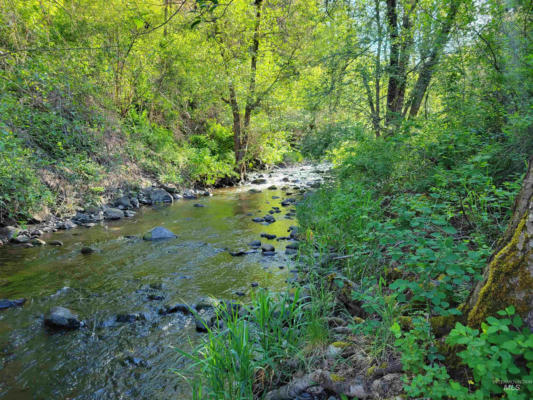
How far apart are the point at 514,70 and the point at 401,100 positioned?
481 centimetres

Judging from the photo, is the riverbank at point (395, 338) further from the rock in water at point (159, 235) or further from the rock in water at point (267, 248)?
the rock in water at point (159, 235)

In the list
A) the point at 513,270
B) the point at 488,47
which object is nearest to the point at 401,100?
the point at 488,47

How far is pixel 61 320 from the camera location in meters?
3.85

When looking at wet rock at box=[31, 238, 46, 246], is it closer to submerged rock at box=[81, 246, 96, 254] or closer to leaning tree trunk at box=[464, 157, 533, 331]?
submerged rock at box=[81, 246, 96, 254]

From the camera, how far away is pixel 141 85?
1338 centimetres

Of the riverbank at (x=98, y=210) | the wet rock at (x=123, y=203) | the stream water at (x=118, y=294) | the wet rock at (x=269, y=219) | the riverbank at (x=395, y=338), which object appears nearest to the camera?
the riverbank at (x=395, y=338)

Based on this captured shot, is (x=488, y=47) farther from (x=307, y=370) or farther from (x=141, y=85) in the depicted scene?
(x=141, y=85)

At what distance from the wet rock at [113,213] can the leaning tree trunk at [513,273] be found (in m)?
9.61

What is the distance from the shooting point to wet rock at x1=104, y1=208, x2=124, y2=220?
30.4 feet

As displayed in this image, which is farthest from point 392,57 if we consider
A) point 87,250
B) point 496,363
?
point 87,250

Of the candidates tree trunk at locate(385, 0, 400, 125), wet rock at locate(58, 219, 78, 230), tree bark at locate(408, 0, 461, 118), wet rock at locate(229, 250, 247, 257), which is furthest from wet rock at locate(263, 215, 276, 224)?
wet rock at locate(58, 219, 78, 230)

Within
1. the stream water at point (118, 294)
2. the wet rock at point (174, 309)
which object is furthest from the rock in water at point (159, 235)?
the wet rock at point (174, 309)

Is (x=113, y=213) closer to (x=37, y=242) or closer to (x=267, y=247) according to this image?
(x=37, y=242)

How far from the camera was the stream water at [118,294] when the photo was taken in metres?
2.96
